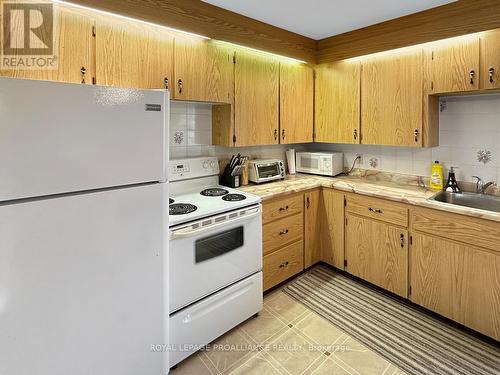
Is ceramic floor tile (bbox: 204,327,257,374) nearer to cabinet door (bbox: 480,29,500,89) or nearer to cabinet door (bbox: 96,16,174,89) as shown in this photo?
cabinet door (bbox: 96,16,174,89)

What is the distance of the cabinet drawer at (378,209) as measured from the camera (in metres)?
2.36

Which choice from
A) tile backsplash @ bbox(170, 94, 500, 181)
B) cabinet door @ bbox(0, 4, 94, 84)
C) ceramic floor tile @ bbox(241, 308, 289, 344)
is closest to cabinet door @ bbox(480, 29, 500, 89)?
tile backsplash @ bbox(170, 94, 500, 181)

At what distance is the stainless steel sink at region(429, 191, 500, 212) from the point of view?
7.39 ft

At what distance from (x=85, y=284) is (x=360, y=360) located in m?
1.70

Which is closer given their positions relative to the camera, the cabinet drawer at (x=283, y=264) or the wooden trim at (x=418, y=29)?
the wooden trim at (x=418, y=29)

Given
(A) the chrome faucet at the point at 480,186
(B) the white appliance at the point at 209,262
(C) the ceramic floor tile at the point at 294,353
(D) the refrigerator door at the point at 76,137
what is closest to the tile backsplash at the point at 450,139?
(A) the chrome faucet at the point at 480,186

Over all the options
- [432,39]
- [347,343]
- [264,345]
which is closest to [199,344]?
[264,345]

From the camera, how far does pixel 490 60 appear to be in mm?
2016

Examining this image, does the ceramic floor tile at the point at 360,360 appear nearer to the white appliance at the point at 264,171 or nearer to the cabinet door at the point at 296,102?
the white appliance at the point at 264,171

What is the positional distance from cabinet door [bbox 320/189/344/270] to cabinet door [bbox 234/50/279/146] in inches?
31.4

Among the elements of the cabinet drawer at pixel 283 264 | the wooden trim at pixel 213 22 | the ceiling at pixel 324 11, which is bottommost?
the cabinet drawer at pixel 283 264

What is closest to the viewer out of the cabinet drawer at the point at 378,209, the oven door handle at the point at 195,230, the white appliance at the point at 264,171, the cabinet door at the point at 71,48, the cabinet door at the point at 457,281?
the cabinet door at the point at 71,48

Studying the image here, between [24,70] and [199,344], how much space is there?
6.19 ft

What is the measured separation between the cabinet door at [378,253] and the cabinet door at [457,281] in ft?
0.29
